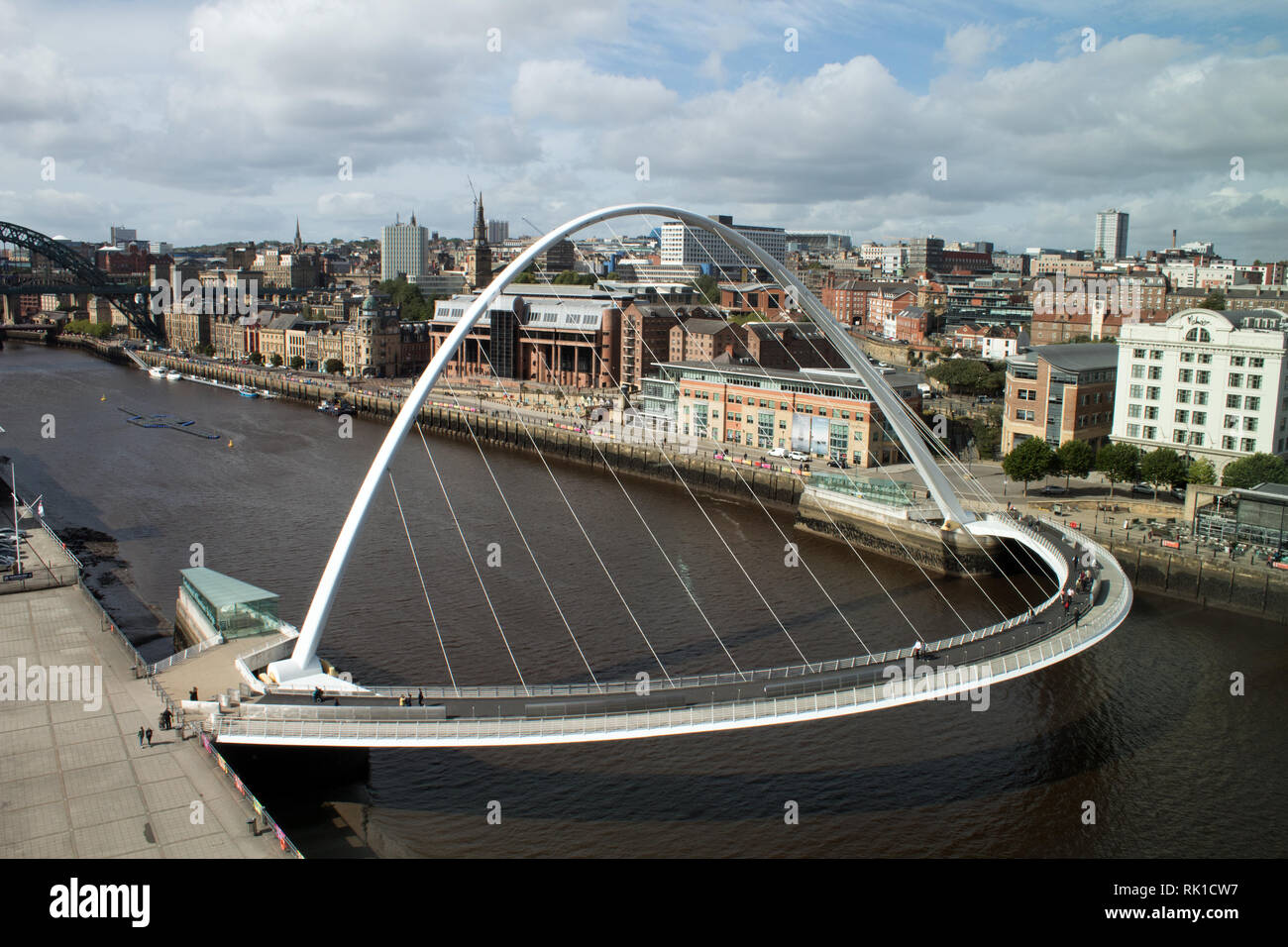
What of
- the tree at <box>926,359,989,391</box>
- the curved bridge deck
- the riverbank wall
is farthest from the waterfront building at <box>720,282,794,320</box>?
the curved bridge deck

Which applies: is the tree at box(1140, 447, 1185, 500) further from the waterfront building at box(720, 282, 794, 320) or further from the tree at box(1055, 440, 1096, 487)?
the waterfront building at box(720, 282, 794, 320)

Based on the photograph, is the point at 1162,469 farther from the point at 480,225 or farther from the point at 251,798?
the point at 480,225

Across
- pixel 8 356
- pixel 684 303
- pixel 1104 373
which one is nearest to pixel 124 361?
pixel 8 356

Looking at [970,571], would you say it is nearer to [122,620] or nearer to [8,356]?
[122,620]

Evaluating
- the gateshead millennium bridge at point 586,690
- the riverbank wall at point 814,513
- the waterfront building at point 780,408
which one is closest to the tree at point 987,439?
the waterfront building at point 780,408

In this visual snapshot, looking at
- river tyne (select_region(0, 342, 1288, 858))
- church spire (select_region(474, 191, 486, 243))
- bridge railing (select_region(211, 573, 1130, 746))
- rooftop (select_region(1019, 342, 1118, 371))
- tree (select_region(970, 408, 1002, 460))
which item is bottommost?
river tyne (select_region(0, 342, 1288, 858))

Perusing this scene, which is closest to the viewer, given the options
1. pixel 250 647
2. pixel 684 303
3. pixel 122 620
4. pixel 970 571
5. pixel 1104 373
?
pixel 250 647
